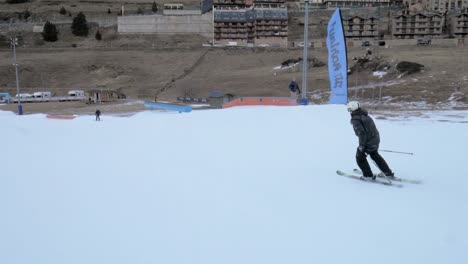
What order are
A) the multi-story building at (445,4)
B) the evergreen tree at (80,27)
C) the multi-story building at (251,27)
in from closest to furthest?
the multi-story building at (251,27) → the evergreen tree at (80,27) → the multi-story building at (445,4)

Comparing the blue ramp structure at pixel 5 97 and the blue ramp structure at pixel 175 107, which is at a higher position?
the blue ramp structure at pixel 175 107

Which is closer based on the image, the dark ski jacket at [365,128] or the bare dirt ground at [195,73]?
the dark ski jacket at [365,128]

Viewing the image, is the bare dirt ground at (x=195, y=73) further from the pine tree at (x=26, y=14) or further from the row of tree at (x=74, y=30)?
the pine tree at (x=26, y=14)

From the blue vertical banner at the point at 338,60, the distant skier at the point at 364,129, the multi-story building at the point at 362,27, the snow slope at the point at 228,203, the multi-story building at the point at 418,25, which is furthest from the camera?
the multi-story building at the point at 362,27

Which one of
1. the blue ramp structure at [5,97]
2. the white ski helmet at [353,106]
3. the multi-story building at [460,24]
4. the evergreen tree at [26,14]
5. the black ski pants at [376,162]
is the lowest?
the blue ramp structure at [5,97]

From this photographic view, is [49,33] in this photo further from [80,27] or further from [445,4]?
[445,4]

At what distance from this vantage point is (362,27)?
254 feet

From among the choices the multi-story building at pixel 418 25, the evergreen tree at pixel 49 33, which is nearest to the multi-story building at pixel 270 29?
the multi-story building at pixel 418 25

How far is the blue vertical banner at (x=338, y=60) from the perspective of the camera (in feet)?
47.9

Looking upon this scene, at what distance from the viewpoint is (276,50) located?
6259 cm

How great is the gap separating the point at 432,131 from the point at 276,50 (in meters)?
53.8

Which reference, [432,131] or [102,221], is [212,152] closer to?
[102,221]

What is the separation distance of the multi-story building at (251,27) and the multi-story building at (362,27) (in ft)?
40.7

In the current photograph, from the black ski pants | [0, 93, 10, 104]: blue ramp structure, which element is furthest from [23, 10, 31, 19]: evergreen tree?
the black ski pants
